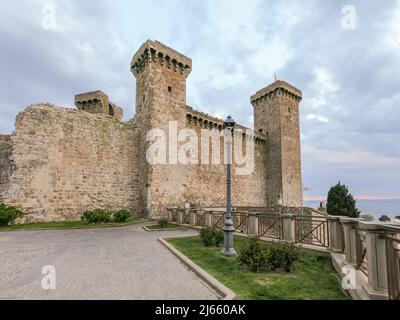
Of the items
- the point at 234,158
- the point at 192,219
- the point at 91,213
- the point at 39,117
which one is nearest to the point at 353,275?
Result: the point at 192,219

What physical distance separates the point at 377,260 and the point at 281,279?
7.67 ft

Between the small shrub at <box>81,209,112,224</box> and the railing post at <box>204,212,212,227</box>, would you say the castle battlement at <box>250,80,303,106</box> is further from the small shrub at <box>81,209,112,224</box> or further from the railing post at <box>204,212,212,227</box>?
the small shrub at <box>81,209,112,224</box>

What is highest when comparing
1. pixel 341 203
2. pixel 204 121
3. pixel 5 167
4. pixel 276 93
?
pixel 276 93

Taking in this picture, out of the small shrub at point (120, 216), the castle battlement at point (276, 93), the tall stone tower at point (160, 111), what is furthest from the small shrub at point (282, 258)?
the castle battlement at point (276, 93)

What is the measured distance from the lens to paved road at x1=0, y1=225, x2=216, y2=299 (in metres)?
5.09

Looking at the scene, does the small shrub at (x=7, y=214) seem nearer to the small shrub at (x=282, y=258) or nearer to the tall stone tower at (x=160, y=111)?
the tall stone tower at (x=160, y=111)

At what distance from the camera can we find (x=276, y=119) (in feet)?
109

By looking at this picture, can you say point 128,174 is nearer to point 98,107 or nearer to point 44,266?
point 98,107

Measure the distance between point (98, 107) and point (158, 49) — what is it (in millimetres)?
9280

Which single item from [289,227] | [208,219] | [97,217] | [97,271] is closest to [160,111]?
[97,217]

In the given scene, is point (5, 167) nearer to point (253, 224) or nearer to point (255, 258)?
point (253, 224)

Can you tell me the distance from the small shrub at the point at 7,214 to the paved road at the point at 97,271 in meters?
5.24

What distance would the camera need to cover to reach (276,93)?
33.1m

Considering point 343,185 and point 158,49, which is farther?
point 343,185
